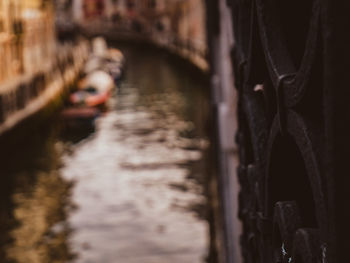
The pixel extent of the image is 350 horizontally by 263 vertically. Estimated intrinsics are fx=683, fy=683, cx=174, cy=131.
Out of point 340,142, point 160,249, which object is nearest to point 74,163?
point 160,249

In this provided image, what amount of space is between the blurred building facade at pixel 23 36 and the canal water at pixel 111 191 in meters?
2.15

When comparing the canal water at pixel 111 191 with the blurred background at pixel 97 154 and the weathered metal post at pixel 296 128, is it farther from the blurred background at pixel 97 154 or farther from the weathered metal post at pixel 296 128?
the weathered metal post at pixel 296 128

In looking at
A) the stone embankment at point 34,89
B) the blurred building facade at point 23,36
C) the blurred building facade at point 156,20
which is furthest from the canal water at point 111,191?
the blurred building facade at point 156,20

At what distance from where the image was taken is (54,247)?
777 cm

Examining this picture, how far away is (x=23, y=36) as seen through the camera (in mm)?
18703

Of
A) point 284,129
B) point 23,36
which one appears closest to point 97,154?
point 23,36

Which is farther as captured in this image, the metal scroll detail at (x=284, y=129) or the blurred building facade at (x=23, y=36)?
the blurred building facade at (x=23, y=36)

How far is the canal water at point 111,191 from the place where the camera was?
25.2ft

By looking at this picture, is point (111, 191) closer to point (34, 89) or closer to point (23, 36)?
point (34, 89)

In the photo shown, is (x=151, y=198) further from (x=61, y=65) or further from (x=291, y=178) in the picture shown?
(x=61, y=65)

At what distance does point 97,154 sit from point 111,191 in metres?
2.87

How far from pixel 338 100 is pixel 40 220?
8.52 meters

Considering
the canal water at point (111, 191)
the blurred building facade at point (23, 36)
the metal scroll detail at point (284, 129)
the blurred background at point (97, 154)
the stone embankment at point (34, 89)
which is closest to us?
the metal scroll detail at point (284, 129)

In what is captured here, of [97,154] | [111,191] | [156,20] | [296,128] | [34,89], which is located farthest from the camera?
[156,20]
